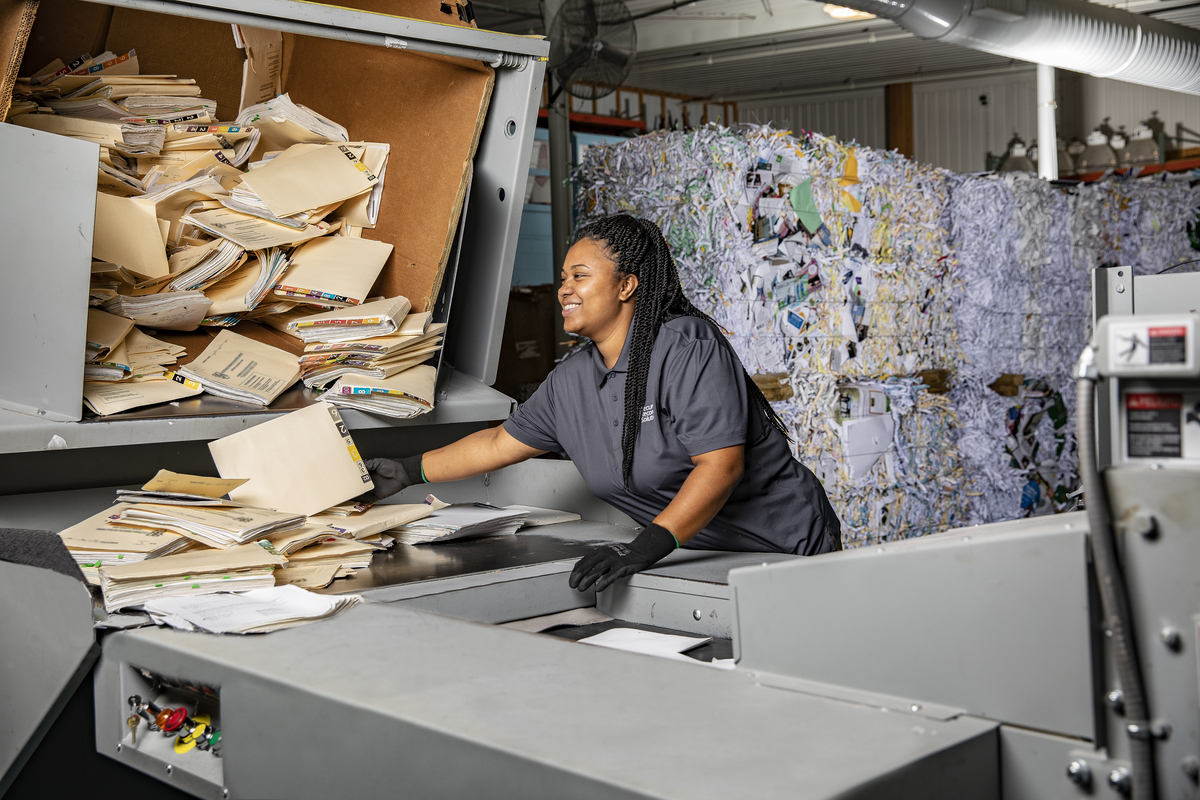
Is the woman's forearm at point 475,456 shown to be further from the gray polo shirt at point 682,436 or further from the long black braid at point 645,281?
the long black braid at point 645,281

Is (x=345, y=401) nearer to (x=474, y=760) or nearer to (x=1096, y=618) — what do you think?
(x=474, y=760)

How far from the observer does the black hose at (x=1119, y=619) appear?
98 centimetres

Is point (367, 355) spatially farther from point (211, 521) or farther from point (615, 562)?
point (615, 562)

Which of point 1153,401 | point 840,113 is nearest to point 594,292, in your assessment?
point 1153,401

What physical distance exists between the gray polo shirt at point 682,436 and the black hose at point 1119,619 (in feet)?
4.14

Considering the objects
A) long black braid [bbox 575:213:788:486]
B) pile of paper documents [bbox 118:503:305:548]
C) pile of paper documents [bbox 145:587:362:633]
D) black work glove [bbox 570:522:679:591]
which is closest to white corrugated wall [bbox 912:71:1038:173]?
long black braid [bbox 575:213:788:486]

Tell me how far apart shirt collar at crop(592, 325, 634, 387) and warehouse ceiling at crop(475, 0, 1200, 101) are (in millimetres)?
7704

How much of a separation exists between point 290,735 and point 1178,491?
1017 mm

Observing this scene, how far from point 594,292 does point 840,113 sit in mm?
12863

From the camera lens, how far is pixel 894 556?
45.4 inches

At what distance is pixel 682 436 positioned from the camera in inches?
89.7

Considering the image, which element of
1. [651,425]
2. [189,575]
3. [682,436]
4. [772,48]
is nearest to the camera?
[189,575]

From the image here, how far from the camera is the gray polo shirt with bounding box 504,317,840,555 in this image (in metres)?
2.29

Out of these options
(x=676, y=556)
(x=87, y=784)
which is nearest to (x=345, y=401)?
(x=676, y=556)
